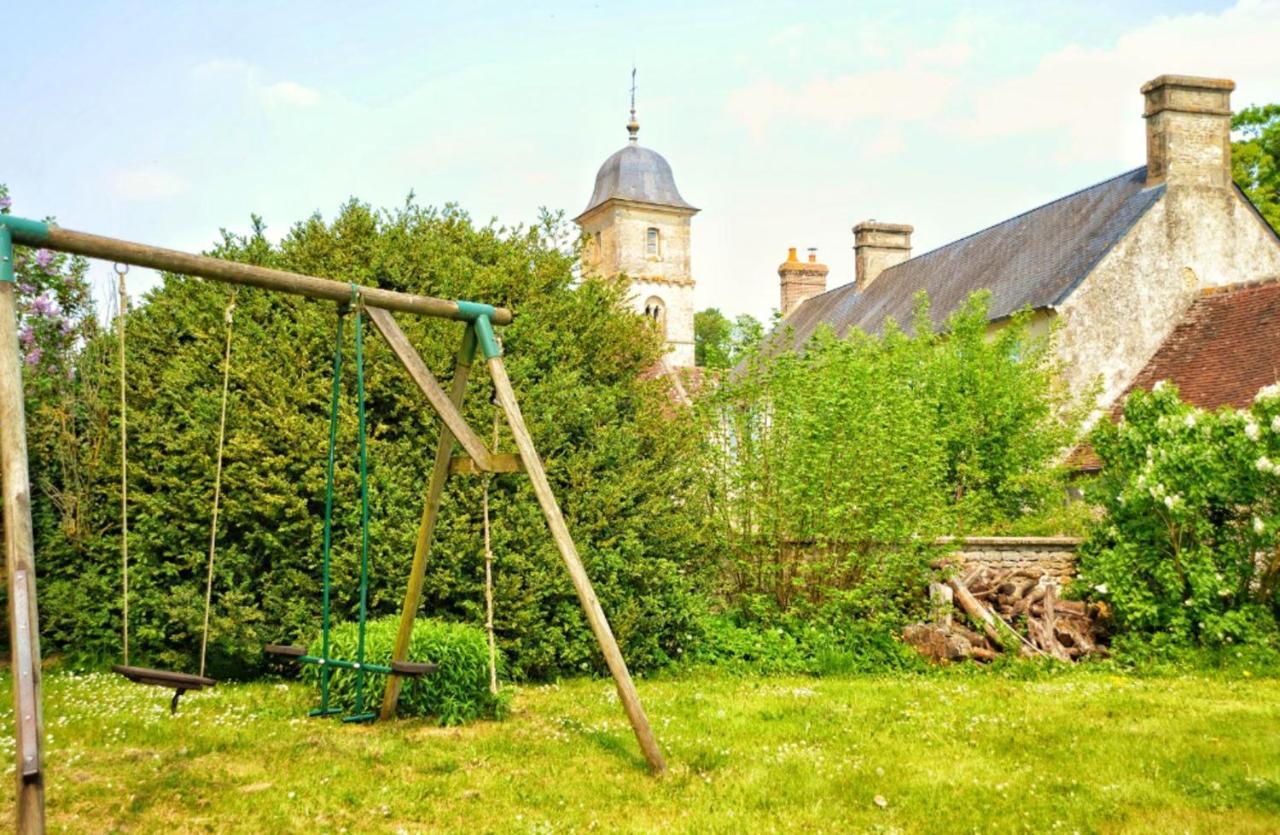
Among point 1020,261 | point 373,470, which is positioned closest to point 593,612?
point 373,470

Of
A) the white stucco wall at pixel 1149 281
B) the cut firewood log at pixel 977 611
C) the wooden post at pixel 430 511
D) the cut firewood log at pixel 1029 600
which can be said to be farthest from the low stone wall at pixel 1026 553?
the white stucco wall at pixel 1149 281

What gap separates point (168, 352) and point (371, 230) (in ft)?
7.52

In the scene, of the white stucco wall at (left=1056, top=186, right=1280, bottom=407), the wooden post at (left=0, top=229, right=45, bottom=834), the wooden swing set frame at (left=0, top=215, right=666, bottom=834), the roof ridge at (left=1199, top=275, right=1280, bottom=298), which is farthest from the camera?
the white stucco wall at (left=1056, top=186, right=1280, bottom=407)

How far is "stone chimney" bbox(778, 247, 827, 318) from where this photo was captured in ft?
137

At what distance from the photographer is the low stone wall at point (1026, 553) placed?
41.0 ft

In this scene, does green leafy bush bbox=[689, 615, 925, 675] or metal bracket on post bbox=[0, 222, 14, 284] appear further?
green leafy bush bbox=[689, 615, 925, 675]

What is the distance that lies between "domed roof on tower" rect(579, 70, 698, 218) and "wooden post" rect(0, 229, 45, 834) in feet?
163

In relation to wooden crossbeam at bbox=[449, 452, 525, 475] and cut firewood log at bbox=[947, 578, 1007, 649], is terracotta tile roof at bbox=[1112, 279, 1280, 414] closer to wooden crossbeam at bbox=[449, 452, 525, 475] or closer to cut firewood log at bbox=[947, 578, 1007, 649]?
cut firewood log at bbox=[947, 578, 1007, 649]

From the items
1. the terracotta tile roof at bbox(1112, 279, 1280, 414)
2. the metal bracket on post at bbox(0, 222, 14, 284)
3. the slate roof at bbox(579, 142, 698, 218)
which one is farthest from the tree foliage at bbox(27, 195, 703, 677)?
the slate roof at bbox(579, 142, 698, 218)

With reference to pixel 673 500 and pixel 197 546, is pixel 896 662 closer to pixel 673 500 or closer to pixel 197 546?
pixel 673 500

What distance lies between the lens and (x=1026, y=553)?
12617 mm

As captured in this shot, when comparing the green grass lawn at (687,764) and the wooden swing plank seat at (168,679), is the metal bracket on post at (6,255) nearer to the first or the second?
the wooden swing plank seat at (168,679)

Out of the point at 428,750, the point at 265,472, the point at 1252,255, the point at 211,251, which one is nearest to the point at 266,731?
the point at 428,750

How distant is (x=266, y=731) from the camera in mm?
7496
